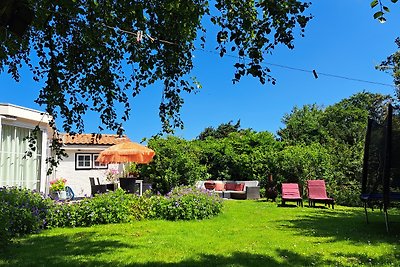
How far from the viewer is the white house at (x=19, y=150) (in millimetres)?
11328

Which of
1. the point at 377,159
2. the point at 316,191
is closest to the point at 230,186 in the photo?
the point at 316,191

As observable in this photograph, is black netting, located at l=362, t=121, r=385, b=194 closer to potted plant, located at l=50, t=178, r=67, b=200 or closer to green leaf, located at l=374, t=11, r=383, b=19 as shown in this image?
green leaf, located at l=374, t=11, r=383, b=19

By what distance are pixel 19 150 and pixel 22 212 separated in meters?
3.93

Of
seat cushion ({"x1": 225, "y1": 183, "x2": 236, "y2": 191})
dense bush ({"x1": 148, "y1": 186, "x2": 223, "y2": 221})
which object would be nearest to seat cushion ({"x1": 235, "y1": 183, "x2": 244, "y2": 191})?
seat cushion ({"x1": 225, "y1": 183, "x2": 236, "y2": 191})

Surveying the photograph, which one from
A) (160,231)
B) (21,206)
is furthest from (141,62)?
(21,206)

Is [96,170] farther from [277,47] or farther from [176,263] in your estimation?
[277,47]

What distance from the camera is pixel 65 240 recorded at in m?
7.99

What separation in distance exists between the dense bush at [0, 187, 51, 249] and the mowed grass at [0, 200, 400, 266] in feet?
1.36

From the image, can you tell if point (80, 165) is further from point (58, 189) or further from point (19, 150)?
point (19, 150)

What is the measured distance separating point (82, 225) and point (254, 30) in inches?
315

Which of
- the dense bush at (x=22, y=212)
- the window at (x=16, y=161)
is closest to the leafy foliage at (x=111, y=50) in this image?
the dense bush at (x=22, y=212)

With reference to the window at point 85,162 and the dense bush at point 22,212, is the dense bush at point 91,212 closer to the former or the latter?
the dense bush at point 22,212

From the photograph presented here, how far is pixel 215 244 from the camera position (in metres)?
7.35

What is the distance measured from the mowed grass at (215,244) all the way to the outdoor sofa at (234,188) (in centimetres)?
748
